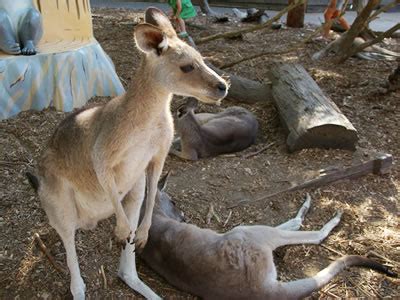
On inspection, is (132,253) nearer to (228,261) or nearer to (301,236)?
(228,261)

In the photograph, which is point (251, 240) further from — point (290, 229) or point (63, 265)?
point (63, 265)

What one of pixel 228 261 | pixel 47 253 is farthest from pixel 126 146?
pixel 47 253

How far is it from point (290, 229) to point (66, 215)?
1.61m

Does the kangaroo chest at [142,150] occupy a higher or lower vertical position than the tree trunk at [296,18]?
higher

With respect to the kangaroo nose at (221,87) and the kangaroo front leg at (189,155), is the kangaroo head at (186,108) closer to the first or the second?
the kangaroo front leg at (189,155)

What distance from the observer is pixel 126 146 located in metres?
2.38

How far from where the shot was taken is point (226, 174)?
419cm

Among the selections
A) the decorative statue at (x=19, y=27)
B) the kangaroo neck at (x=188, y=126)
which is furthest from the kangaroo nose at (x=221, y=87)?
the decorative statue at (x=19, y=27)

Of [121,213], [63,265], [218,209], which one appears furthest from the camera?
[218,209]

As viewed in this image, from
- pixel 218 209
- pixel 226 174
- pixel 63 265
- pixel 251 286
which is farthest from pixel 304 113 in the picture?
pixel 63 265

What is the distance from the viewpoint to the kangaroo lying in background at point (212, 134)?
4.69 meters

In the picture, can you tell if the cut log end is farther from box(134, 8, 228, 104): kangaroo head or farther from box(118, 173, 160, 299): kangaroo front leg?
box(134, 8, 228, 104): kangaroo head

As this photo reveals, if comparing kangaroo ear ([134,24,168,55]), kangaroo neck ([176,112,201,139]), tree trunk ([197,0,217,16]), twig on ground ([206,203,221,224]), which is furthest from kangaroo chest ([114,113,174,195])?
tree trunk ([197,0,217,16])

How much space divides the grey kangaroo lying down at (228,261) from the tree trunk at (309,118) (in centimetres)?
126
